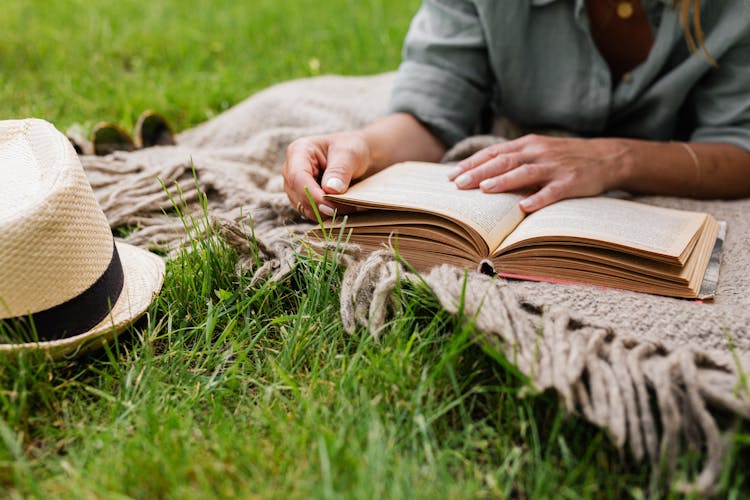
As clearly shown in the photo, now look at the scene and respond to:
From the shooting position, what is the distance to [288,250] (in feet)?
4.86

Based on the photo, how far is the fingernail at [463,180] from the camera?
1.59 m

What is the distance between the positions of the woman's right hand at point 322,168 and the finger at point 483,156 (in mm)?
230

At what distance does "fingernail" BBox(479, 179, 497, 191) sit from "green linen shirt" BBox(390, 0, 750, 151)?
0.52 m

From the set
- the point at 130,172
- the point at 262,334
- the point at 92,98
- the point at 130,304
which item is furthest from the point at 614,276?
the point at 92,98

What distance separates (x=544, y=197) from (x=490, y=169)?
14 centimetres

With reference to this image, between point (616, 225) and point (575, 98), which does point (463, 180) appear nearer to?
point (616, 225)

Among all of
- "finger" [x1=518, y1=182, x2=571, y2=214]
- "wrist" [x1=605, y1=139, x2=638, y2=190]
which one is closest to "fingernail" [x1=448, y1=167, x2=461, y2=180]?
"finger" [x1=518, y1=182, x2=571, y2=214]

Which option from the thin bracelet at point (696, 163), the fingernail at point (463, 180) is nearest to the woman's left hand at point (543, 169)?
the fingernail at point (463, 180)

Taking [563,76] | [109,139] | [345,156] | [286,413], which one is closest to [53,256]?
[286,413]

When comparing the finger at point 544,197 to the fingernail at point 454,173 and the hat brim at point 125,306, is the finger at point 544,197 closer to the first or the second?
the fingernail at point 454,173

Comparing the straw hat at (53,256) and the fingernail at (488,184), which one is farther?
the fingernail at (488,184)

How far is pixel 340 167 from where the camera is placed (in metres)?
1.57

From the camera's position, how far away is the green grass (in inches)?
38.2

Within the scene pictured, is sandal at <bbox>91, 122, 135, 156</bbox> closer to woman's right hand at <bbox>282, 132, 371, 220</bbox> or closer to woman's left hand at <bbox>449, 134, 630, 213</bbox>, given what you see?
woman's right hand at <bbox>282, 132, 371, 220</bbox>
